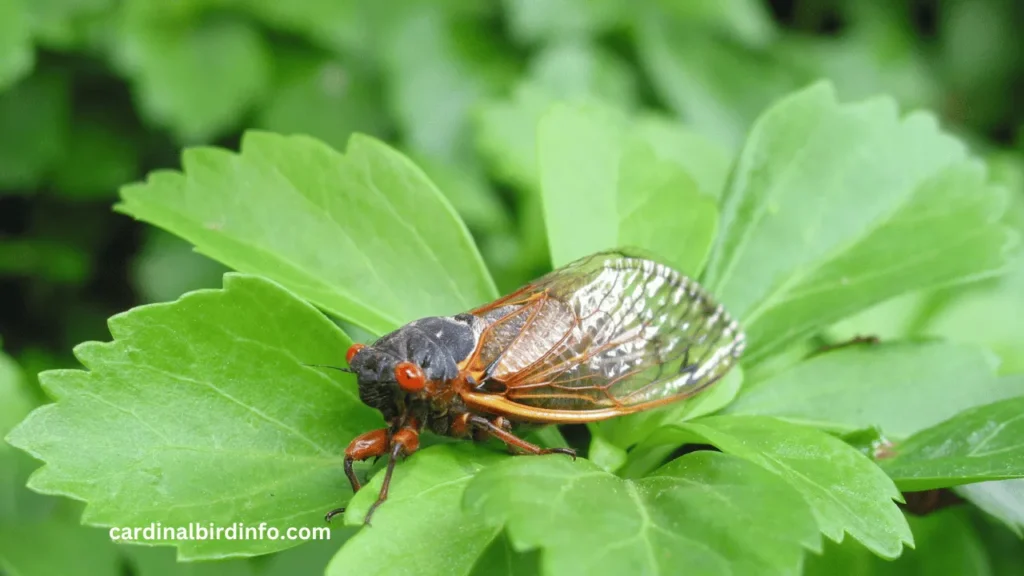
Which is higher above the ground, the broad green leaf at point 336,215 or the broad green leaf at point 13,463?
the broad green leaf at point 336,215

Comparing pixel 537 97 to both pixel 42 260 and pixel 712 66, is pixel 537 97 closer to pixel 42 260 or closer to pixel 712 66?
pixel 712 66

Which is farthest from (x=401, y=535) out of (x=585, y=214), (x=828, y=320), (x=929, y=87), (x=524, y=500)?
(x=929, y=87)

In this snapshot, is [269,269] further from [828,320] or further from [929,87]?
[929,87]

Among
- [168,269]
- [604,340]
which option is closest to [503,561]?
[604,340]

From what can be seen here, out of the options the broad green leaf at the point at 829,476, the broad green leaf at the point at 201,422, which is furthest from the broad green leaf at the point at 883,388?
the broad green leaf at the point at 201,422

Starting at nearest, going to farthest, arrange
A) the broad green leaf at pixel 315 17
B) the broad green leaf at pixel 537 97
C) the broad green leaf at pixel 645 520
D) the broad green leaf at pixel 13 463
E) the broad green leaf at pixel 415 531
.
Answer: the broad green leaf at pixel 645 520, the broad green leaf at pixel 415 531, the broad green leaf at pixel 13 463, the broad green leaf at pixel 537 97, the broad green leaf at pixel 315 17

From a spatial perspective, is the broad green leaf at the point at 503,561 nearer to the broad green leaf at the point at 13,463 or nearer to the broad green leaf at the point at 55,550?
the broad green leaf at the point at 55,550
